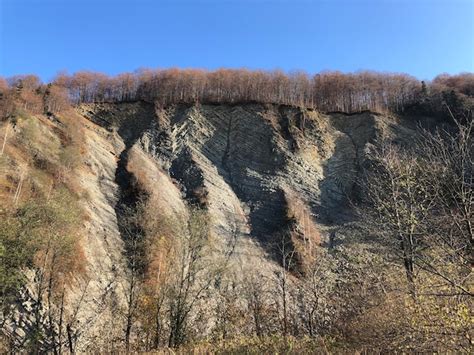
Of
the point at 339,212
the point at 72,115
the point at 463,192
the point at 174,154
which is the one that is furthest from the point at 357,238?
the point at 72,115

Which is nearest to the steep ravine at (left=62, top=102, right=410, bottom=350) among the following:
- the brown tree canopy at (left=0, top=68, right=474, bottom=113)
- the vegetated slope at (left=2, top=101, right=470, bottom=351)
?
the vegetated slope at (left=2, top=101, right=470, bottom=351)

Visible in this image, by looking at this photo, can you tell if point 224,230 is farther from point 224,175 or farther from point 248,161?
point 248,161

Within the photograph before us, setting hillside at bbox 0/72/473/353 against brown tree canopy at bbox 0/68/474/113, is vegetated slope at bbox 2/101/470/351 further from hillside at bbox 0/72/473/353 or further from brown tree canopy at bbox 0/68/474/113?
brown tree canopy at bbox 0/68/474/113

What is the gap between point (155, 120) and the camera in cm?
4959

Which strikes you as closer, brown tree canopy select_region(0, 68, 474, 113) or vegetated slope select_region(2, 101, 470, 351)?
vegetated slope select_region(2, 101, 470, 351)

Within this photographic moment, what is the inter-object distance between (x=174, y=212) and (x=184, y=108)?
69.8ft

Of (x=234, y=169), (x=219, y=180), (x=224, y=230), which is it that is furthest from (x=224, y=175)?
(x=224, y=230)

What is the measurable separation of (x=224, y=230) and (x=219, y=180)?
23.9ft

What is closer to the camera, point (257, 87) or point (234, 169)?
point (234, 169)

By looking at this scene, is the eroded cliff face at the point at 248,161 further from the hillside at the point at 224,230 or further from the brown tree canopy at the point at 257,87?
the brown tree canopy at the point at 257,87

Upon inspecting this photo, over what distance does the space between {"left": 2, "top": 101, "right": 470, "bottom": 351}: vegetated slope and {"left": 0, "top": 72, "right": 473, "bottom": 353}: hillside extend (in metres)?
0.18

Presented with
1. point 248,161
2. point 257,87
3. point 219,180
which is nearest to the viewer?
point 219,180

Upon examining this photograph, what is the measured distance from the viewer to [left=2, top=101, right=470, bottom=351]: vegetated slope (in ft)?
91.6

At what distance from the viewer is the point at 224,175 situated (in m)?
43.6
